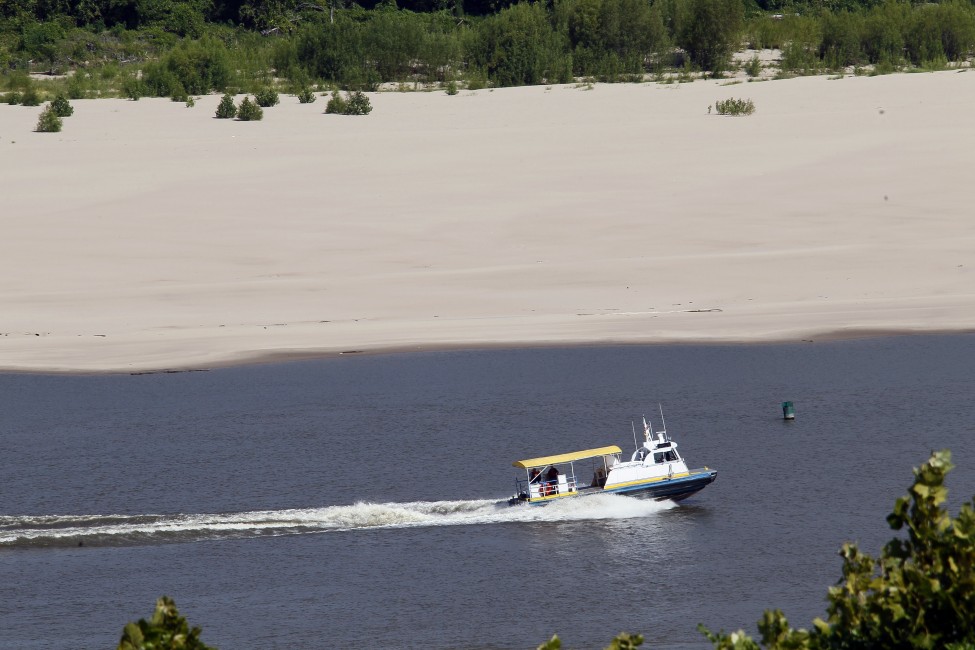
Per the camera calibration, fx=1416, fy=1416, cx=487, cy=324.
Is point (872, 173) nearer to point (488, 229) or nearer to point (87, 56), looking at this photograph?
point (488, 229)

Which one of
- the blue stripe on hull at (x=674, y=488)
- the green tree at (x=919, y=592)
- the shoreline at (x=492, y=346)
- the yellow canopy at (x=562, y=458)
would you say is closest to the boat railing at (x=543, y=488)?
the yellow canopy at (x=562, y=458)

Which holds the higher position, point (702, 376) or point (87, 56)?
point (87, 56)

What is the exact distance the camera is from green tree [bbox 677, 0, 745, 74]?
255 ft

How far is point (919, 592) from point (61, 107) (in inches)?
2749

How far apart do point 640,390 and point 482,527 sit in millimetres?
10468

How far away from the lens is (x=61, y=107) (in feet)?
239

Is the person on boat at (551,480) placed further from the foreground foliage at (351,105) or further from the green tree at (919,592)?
the foreground foliage at (351,105)

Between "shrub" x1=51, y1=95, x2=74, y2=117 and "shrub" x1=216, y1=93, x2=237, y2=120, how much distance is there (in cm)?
753

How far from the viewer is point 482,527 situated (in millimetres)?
28875

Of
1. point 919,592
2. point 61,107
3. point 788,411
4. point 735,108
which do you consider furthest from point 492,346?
point 61,107

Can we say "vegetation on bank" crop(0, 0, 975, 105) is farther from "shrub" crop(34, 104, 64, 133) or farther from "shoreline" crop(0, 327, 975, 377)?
"shoreline" crop(0, 327, 975, 377)

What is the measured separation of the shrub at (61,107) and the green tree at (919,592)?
68.8m

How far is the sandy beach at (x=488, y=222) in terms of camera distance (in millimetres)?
46094

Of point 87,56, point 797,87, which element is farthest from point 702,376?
point 87,56
